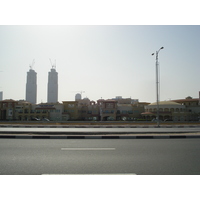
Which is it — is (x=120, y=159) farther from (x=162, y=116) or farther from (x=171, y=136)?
(x=162, y=116)

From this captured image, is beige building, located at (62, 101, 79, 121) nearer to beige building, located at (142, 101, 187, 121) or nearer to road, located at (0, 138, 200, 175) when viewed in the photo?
beige building, located at (142, 101, 187, 121)

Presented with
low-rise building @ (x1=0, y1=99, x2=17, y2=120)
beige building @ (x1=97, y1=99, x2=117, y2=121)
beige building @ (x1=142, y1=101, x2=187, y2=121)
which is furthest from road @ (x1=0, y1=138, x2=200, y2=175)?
low-rise building @ (x1=0, y1=99, x2=17, y2=120)

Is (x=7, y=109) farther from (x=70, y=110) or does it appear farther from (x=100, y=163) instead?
(x=100, y=163)

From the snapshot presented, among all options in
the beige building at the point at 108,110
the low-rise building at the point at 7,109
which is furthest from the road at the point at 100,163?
the low-rise building at the point at 7,109

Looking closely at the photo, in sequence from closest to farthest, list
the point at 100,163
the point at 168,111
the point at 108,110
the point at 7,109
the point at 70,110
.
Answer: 1. the point at 100,163
2. the point at 168,111
3. the point at 108,110
4. the point at 70,110
5. the point at 7,109

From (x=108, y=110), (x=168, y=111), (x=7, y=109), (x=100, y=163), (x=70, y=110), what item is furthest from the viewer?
(x=7, y=109)

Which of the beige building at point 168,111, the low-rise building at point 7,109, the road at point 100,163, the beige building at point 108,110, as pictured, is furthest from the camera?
the low-rise building at point 7,109

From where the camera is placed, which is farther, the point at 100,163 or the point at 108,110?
the point at 108,110

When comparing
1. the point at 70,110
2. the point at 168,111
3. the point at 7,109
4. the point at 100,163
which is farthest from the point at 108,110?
the point at 100,163

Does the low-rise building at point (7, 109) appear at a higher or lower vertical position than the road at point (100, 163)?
higher

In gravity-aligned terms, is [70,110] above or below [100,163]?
above

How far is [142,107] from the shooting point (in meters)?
65.4

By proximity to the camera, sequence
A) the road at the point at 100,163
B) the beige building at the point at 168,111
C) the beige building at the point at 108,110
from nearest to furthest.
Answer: the road at the point at 100,163 < the beige building at the point at 168,111 < the beige building at the point at 108,110

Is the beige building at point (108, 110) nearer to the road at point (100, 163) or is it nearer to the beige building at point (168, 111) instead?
the beige building at point (168, 111)
